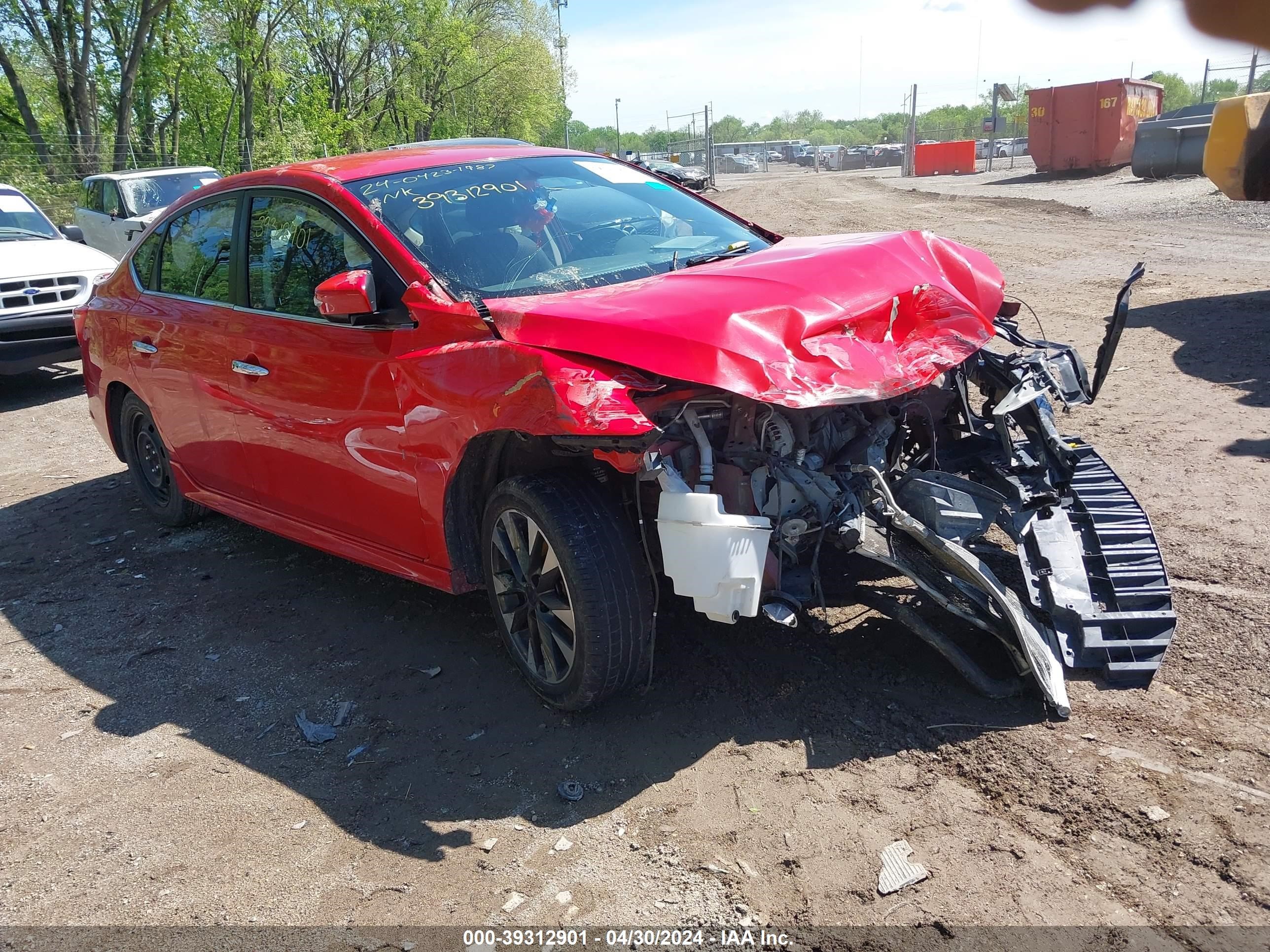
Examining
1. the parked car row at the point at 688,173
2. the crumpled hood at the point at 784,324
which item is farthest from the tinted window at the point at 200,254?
the parked car row at the point at 688,173

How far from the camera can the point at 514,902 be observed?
2652 millimetres

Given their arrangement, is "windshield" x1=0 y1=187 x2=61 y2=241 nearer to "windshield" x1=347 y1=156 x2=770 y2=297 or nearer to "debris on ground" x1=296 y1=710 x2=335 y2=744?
"windshield" x1=347 y1=156 x2=770 y2=297

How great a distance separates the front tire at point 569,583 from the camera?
3.19 metres

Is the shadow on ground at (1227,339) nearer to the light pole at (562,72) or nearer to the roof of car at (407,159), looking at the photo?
the roof of car at (407,159)

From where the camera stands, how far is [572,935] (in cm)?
252

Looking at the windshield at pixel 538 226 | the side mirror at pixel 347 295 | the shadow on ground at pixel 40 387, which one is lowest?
the shadow on ground at pixel 40 387

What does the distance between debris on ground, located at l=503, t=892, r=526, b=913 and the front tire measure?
0.76 meters

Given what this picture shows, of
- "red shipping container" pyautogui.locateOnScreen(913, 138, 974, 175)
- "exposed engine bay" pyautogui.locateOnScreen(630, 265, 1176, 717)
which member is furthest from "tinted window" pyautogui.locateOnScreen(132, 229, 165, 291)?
"red shipping container" pyautogui.locateOnScreen(913, 138, 974, 175)

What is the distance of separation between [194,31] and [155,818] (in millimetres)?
27284

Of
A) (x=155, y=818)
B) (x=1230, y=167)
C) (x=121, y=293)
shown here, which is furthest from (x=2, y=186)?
(x=1230, y=167)

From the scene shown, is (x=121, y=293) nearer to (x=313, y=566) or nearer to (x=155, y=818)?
(x=313, y=566)

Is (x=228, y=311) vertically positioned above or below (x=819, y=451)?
above

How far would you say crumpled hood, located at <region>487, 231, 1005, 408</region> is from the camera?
299 centimetres

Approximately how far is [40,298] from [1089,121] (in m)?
25.8
